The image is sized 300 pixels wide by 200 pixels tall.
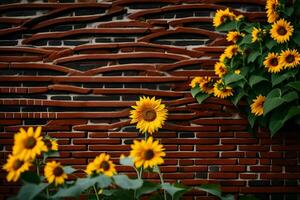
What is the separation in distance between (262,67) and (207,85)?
438mm

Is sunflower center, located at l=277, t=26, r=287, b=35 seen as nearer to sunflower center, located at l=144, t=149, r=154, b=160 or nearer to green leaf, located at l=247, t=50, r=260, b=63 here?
green leaf, located at l=247, t=50, r=260, b=63

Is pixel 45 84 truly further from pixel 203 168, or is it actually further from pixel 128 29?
pixel 203 168

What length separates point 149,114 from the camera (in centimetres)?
282

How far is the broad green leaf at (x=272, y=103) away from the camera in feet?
8.93

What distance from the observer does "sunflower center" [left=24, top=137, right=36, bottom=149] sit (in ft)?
6.73

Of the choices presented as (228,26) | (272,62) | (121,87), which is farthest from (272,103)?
(121,87)

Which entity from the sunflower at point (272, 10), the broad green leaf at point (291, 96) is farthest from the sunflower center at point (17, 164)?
the sunflower at point (272, 10)

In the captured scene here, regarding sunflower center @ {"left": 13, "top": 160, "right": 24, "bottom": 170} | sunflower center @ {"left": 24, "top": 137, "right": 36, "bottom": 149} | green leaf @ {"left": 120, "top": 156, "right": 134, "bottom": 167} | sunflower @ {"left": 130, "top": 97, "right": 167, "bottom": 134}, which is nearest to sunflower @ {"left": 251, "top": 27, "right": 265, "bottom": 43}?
sunflower @ {"left": 130, "top": 97, "right": 167, "bottom": 134}

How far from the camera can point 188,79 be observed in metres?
3.14

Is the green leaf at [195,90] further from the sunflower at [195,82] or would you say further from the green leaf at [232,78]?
the green leaf at [232,78]

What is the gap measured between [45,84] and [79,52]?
14.9 inches

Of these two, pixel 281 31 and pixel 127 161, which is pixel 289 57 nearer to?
pixel 281 31

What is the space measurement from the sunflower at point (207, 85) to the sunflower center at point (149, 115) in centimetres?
48

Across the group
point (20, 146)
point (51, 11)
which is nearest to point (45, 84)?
point (51, 11)
